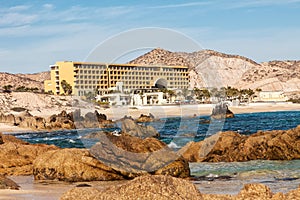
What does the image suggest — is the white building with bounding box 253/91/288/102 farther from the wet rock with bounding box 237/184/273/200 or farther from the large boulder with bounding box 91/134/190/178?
the wet rock with bounding box 237/184/273/200

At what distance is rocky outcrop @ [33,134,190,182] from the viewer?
1534 cm

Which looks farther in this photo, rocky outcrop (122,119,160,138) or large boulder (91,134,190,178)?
rocky outcrop (122,119,160,138)

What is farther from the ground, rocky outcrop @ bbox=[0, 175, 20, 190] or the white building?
the white building

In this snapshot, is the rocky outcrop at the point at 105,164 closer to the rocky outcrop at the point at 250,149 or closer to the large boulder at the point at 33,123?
the rocky outcrop at the point at 250,149

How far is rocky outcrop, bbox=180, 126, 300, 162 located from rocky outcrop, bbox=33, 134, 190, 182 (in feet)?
15.9

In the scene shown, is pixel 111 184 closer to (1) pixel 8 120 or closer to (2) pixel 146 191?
(2) pixel 146 191

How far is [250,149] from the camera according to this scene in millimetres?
21031

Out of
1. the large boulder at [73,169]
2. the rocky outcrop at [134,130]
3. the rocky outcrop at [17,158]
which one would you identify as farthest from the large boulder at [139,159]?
the rocky outcrop at [134,130]

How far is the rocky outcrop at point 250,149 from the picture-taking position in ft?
67.6

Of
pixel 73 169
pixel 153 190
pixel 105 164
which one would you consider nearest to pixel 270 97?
pixel 105 164

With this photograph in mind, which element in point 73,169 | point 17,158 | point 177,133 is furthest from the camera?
point 177,133

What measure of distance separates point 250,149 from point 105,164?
7.46 meters

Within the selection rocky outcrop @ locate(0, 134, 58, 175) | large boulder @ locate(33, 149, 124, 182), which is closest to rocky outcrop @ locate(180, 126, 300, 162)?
rocky outcrop @ locate(0, 134, 58, 175)

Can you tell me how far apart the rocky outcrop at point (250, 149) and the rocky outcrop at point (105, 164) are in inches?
191
